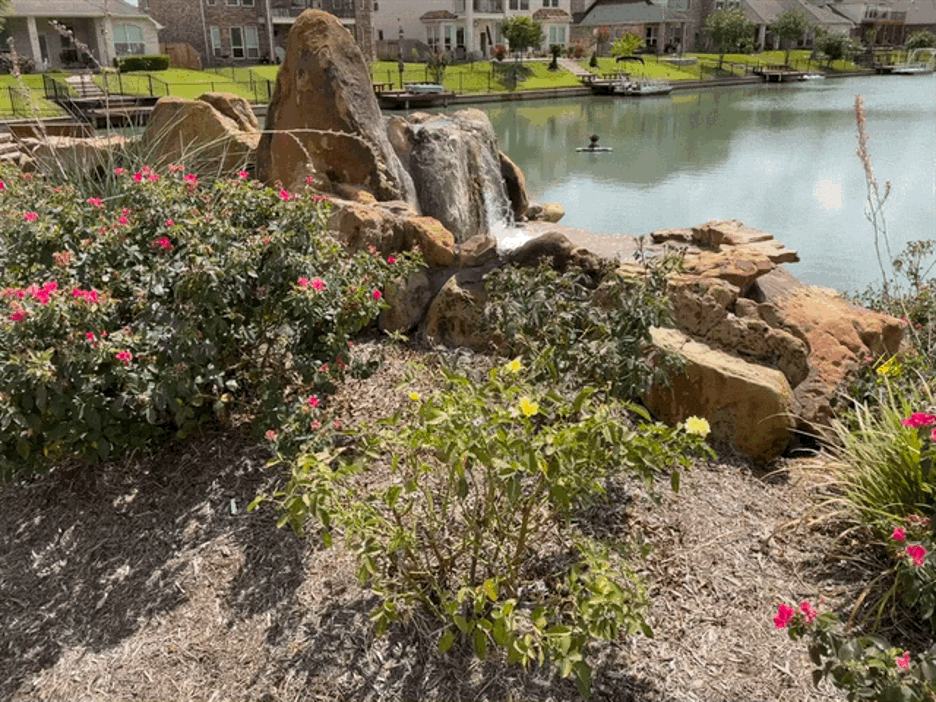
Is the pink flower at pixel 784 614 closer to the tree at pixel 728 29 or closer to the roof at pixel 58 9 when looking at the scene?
the roof at pixel 58 9

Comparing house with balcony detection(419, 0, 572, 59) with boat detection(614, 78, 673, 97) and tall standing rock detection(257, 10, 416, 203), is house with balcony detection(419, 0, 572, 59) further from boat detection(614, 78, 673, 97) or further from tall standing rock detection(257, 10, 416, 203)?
tall standing rock detection(257, 10, 416, 203)

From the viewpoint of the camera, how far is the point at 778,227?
12664mm

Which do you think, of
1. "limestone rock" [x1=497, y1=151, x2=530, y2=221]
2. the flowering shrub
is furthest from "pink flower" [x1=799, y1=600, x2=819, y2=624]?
"limestone rock" [x1=497, y1=151, x2=530, y2=221]

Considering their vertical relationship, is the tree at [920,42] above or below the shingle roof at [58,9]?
below

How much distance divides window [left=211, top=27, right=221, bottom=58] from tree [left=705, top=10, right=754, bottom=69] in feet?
115

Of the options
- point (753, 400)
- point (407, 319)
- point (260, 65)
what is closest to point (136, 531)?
point (407, 319)

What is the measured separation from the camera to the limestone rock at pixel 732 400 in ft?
12.8

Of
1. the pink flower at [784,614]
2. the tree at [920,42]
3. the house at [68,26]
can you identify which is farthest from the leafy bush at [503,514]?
the tree at [920,42]

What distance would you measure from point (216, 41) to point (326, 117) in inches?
1584

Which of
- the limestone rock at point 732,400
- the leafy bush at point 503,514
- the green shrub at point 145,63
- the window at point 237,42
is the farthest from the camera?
the window at point 237,42

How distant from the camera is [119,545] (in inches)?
125

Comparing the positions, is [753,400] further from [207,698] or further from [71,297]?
[71,297]

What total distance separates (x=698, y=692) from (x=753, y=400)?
180cm

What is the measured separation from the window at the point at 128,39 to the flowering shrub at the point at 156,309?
4028 cm
